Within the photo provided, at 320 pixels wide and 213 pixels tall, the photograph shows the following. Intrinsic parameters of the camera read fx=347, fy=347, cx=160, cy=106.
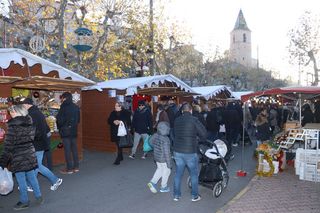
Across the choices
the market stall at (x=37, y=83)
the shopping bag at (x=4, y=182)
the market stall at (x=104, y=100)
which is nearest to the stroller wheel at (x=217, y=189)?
the shopping bag at (x=4, y=182)

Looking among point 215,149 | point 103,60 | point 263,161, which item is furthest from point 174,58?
point 215,149

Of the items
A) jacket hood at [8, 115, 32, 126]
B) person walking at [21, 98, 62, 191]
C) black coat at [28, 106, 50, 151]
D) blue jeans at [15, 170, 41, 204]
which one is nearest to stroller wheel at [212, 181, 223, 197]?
person walking at [21, 98, 62, 191]

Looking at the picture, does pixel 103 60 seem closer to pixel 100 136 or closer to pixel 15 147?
pixel 100 136

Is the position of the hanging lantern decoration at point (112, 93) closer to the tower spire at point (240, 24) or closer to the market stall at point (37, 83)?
the market stall at point (37, 83)

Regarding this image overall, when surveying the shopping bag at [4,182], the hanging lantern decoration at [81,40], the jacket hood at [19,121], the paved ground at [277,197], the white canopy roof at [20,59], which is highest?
the hanging lantern decoration at [81,40]

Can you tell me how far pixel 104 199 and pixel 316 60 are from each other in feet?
102

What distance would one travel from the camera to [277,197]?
21.0 ft

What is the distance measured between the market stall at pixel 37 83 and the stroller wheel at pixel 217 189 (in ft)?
13.6

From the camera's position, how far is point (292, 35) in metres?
33.8

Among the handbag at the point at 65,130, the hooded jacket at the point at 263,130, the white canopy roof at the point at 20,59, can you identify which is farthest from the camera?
the hooded jacket at the point at 263,130

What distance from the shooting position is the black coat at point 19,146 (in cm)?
524

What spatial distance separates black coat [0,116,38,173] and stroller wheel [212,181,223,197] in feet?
10.4

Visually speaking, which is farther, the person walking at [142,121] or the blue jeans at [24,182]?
the person walking at [142,121]

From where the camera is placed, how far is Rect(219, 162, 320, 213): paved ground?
5682mm
